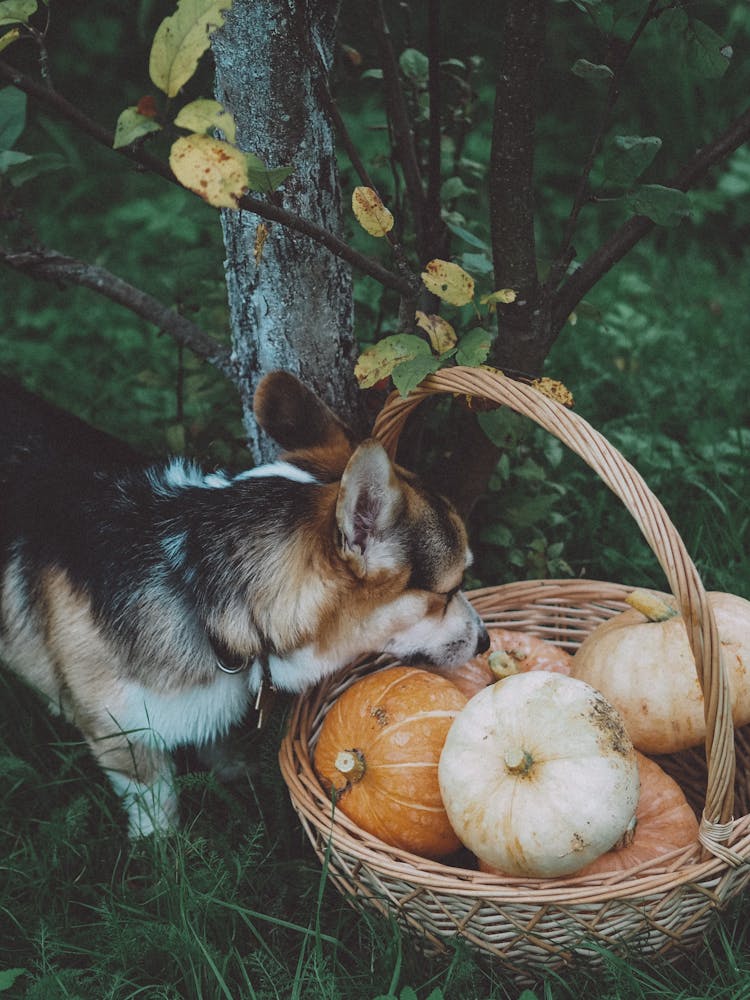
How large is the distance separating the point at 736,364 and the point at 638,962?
3064 millimetres

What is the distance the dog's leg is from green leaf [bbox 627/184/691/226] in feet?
5.81

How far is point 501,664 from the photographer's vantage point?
7.82 ft

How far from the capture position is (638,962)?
6.39 ft

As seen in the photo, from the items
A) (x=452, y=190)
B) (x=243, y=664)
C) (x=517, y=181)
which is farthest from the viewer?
(x=452, y=190)

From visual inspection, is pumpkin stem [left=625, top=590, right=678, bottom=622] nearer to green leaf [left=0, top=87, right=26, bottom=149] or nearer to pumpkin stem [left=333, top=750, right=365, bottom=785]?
pumpkin stem [left=333, top=750, right=365, bottom=785]

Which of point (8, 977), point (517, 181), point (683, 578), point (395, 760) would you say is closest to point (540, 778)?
point (395, 760)

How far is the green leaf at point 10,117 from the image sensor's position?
2.45 metres

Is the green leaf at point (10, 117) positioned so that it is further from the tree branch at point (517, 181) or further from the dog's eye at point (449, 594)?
the dog's eye at point (449, 594)

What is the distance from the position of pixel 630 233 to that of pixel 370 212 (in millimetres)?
713

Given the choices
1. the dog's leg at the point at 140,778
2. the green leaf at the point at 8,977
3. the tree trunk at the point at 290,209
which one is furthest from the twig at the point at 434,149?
the green leaf at the point at 8,977

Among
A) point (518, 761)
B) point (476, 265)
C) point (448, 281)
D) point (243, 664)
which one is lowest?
point (243, 664)

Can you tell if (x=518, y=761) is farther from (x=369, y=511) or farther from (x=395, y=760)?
(x=369, y=511)

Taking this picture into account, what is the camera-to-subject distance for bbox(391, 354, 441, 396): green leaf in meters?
2.00

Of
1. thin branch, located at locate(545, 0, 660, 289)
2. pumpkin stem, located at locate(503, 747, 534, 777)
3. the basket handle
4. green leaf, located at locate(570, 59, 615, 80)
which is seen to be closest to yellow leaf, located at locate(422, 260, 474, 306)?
the basket handle
